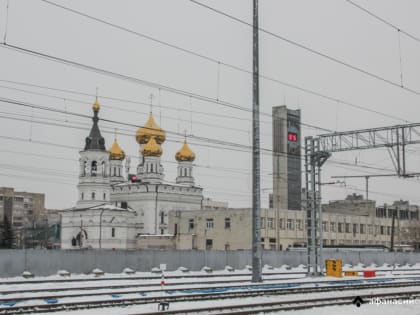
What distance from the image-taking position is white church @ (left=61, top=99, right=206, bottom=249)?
98812 mm

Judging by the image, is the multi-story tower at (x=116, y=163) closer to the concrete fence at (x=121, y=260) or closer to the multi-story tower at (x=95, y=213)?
the multi-story tower at (x=95, y=213)

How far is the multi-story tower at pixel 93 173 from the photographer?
327ft

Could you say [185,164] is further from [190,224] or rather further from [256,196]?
[256,196]

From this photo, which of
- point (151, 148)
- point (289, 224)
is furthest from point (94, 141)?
point (289, 224)

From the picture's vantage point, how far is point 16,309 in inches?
645

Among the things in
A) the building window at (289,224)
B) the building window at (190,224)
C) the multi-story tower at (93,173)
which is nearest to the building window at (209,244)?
the building window at (190,224)

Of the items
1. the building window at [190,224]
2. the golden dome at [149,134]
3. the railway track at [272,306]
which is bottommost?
the railway track at [272,306]

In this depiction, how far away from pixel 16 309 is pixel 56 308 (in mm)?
1077

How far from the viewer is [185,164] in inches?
4648

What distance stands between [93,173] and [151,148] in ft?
38.8

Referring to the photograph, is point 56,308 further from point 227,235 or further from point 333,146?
point 227,235

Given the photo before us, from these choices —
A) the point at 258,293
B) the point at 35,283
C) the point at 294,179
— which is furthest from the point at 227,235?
the point at 258,293

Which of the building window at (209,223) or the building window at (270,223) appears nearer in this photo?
the building window at (270,223)

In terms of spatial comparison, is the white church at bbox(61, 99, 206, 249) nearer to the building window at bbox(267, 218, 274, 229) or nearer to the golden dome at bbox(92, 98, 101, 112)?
the golden dome at bbox(92, 98, 101, 112)
